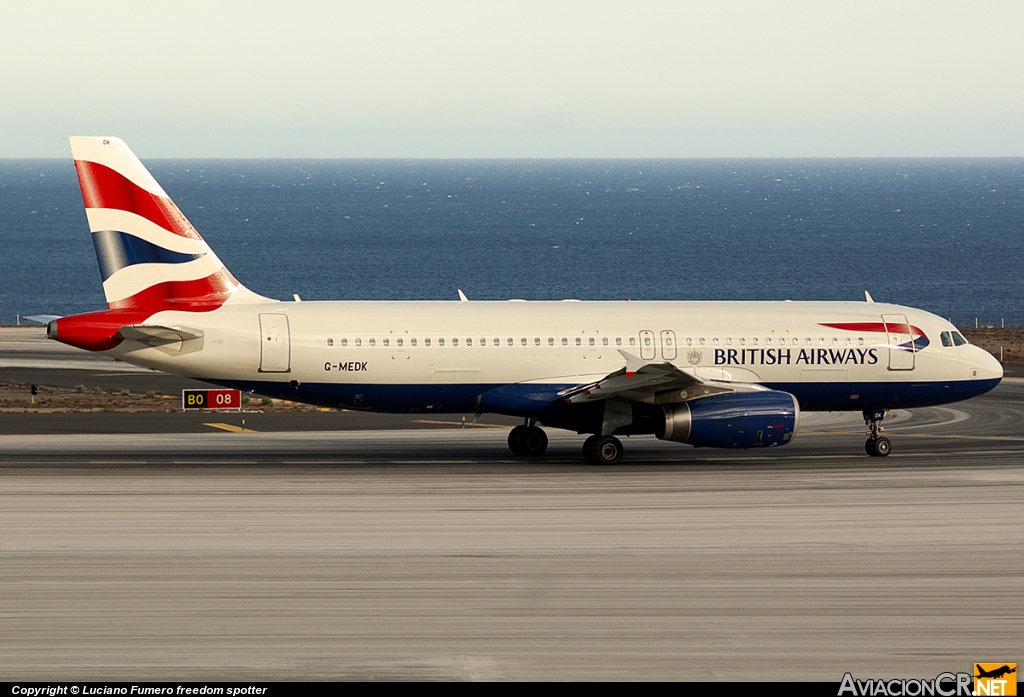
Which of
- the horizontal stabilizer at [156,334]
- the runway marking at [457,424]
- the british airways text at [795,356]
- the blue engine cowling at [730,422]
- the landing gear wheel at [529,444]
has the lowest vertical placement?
the runway marking at [457,424]

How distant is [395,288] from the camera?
135 meters

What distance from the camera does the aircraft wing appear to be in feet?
108

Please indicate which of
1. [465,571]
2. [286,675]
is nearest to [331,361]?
[465,571]

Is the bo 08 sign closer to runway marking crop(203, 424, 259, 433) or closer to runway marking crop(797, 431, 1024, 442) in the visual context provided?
runway marking crop(203, 424, 259, 433)

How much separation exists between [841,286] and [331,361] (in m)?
112

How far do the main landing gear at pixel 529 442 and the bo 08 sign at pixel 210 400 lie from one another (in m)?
12.9

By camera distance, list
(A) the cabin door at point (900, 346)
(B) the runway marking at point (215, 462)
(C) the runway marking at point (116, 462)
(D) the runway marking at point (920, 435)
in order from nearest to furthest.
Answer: (C) the runway marking at point (116, 462) < (B) the runway marking at point (215, 462) < (A) the cabin door at point (900, 346) < (D) the runway marking at point (920, 435)

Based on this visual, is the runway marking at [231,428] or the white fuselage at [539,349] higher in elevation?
the white fuselage at [539,349]

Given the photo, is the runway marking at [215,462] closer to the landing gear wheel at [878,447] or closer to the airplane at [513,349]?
the airplane at [513,349]

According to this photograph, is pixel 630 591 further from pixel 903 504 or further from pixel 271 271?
pixel 271 271

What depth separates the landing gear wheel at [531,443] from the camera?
120ft

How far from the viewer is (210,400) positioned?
45.7 metres

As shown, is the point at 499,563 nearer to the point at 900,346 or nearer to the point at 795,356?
the point at 795,356

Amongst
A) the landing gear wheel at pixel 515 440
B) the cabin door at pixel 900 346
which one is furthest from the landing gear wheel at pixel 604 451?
the cabin door at pixel 900 346
